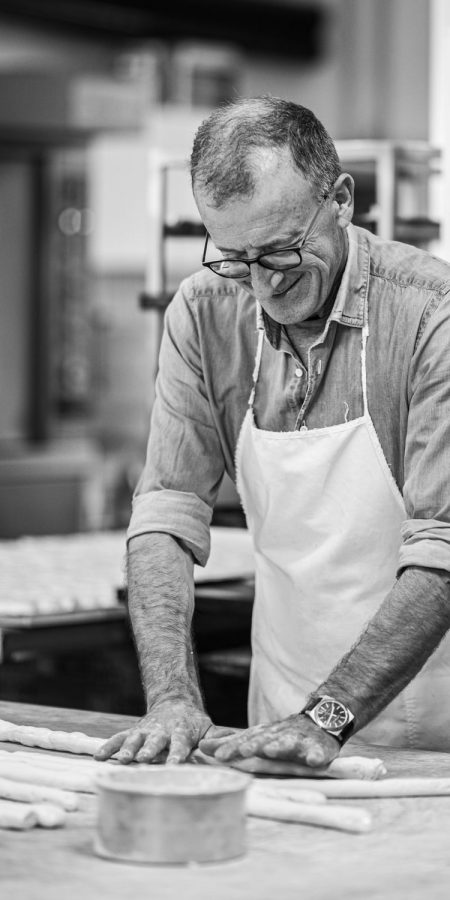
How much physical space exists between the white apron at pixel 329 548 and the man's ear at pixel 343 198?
0.20 m

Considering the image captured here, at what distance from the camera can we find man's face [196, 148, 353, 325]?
2.00 meters

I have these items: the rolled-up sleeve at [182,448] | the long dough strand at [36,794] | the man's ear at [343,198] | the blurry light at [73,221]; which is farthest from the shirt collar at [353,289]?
the blurry light at [73,221]

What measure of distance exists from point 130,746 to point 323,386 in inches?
27.8

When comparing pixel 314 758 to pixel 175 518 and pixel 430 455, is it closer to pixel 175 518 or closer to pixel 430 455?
pixel 430 455

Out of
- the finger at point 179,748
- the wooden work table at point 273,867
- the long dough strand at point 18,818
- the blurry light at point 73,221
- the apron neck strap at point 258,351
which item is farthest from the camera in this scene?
the blurry light at point 73,221

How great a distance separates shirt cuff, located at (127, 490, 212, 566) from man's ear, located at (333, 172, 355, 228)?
0.53m

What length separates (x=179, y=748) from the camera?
1896 millimetres

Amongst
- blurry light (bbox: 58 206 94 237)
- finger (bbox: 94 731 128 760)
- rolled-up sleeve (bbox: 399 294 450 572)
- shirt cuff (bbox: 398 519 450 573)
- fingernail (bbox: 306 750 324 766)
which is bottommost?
blurry light (bbox: 58 206 94 237)

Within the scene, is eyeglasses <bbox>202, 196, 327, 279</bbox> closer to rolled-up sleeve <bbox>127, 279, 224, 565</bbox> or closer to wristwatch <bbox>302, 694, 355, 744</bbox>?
rolled-up sleeve <bbox>127, 279, 224, 565</bbox>

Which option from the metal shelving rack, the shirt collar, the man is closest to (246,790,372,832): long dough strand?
the man

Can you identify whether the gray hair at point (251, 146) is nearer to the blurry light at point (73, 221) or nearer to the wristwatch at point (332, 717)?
the wristwatch at point (332, 717)

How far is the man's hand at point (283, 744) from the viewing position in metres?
1.81

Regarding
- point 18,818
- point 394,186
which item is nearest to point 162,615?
point 18,818

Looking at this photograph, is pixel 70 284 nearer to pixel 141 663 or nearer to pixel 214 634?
pixel 214 634
